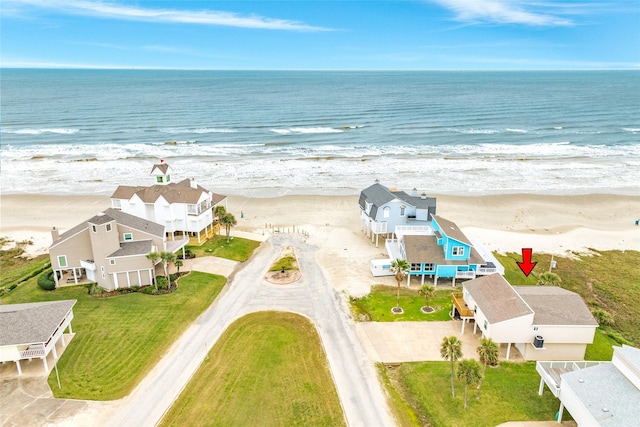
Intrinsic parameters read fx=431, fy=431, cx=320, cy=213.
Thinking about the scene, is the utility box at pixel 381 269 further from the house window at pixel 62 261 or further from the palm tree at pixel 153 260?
the house window at pixel 62 261

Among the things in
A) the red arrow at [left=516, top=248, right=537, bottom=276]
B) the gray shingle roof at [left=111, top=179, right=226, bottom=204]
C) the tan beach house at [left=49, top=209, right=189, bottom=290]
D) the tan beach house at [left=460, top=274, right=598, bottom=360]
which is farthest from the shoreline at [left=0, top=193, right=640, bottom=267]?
the tan beach house at [left=460, top=274, right=598, bottom=360]

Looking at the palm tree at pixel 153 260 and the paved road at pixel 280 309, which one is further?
the palm tree at pixel 153 260

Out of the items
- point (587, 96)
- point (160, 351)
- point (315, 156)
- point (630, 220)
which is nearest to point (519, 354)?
point (160, 351)

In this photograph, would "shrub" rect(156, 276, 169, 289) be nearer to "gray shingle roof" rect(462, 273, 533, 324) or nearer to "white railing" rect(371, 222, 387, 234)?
"white railing" rect(371, 222, 387, 234)

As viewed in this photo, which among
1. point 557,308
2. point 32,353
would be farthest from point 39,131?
point 557,308

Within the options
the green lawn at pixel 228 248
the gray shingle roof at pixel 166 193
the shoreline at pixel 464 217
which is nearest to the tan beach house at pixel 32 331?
the green lawn at pixel 228 248
